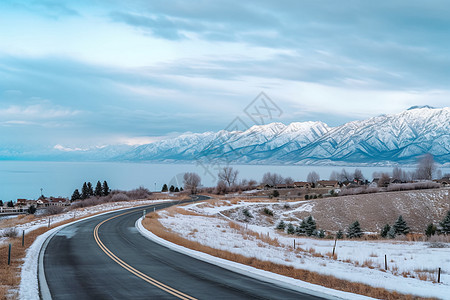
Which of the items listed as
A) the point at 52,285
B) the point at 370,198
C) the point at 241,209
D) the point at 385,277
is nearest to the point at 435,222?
the point at 370,198

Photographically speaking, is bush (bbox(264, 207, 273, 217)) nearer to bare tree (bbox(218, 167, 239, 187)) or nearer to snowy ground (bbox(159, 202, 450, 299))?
snowy ground (bbox(159, 202, 450, 299))

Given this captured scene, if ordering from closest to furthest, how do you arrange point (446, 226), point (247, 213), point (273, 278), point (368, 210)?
1. point (273, 278)
2. point (446, 226)
3. point (247, 213)
4. point (368, 210)

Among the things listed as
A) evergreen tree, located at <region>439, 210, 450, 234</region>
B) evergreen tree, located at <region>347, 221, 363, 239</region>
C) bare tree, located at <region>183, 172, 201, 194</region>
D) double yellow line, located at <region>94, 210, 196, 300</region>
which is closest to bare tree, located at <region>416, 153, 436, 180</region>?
bare tree, located at <region>183, 172, 201, 194</region>

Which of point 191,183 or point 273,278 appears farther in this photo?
point 191,183

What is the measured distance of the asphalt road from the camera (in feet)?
40.7

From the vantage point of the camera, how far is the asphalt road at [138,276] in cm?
1241

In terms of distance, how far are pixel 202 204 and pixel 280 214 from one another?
14.0 metres

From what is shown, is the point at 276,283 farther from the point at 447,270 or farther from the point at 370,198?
the point at 370,198

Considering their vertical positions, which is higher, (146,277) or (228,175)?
(228,175)

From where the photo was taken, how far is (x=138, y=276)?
15000mm

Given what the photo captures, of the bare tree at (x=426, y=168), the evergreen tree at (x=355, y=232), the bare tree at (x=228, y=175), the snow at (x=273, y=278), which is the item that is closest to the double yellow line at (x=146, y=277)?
the snow at (x=273, y=278)

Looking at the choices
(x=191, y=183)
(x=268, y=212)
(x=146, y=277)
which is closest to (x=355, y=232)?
(x=268, y=212)

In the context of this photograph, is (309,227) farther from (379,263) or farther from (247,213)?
(379,263)

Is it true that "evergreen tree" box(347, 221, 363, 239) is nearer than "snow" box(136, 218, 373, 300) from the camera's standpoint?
No
